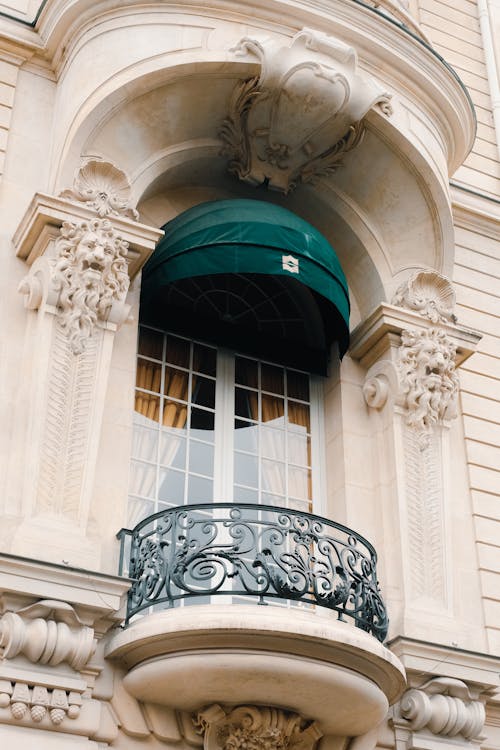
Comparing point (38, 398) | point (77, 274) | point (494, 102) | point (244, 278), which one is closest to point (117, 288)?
point (77, 274)

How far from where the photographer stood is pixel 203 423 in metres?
12.7

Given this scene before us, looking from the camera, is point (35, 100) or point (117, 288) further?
point (35, 100)

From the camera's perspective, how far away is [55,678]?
31.7 feet

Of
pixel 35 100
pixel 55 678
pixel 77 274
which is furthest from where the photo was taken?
pixel 35 100

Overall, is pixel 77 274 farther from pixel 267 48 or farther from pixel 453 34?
pixel 453 34

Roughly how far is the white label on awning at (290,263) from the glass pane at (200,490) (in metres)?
2.46

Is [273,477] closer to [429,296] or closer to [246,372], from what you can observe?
[246,372]

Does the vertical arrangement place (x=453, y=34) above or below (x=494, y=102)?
above

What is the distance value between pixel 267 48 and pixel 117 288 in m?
3.61

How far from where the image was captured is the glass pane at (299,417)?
44.0ft

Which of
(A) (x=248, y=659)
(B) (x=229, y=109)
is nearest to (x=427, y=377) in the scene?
(B) (x=229, y=109)

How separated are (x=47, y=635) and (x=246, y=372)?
476 cm

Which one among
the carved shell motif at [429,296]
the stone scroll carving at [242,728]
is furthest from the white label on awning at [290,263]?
the stone scroll carving at [242,728]

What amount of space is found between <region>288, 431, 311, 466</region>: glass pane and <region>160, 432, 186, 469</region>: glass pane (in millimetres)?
1376
